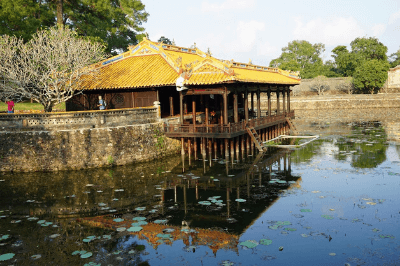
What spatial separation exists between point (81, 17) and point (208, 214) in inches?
1288

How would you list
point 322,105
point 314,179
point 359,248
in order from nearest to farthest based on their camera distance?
1. point 359,248
2. point 314,179
3. point 322,105

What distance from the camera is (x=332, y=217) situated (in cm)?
1194

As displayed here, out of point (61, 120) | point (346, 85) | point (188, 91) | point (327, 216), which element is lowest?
point (327, 216)

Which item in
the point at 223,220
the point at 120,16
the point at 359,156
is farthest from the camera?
the point at 120,16

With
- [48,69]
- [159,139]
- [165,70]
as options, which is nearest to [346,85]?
[165,70]

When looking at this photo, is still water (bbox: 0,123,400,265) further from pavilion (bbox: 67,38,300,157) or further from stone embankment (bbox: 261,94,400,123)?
stone embankment (bbox: 261,94,400,123)

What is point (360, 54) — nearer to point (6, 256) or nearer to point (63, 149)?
point (63, 149)

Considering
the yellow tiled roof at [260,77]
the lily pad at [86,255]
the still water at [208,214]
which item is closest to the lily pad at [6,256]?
the still water at [208,214]

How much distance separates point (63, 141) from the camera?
1958 cm

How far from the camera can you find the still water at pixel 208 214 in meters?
9.74

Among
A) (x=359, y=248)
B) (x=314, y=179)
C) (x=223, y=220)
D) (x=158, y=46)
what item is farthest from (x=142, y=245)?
(x=158, y=46)

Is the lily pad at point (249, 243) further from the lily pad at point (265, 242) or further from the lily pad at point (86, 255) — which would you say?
the lily pad at point (86, 255)

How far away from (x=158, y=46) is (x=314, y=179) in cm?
1620

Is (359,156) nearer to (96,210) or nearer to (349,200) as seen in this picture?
(349,200)
